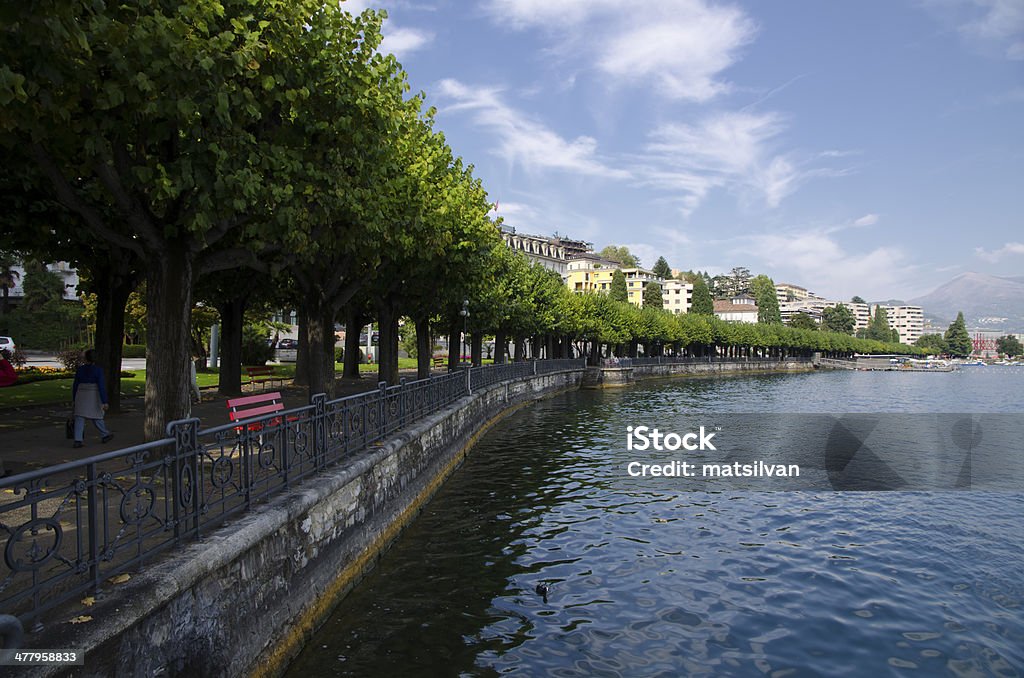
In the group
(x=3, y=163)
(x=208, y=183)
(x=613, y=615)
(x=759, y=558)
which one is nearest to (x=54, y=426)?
(x=3, y=163)

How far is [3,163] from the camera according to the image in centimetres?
1145

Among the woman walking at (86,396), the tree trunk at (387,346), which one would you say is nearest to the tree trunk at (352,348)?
the tree trunk at (387,346)

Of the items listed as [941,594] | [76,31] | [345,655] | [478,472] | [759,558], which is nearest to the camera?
[76,31]

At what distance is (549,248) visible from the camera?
159 meters

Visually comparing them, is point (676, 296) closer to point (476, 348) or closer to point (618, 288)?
point (618, 288)

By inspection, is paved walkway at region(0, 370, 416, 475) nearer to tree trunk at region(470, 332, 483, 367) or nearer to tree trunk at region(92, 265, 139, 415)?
tree trunk at region(92, 265, 139, 415)

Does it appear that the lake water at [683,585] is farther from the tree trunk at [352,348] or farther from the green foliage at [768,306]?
the green foliage at [768,306]

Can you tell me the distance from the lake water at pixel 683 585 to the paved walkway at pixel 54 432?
6.12 m

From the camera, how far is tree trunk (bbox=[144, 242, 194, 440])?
36.2 feet

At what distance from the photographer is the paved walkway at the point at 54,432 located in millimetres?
12016

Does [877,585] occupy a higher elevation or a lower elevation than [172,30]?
lower

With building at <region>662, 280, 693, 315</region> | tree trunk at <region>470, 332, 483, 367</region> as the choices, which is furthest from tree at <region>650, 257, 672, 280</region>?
tree trunk at <region>470, 332, 483, 367</region>

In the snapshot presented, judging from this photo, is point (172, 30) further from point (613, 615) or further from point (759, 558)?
point (759, 558)

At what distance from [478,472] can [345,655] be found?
12183mm
